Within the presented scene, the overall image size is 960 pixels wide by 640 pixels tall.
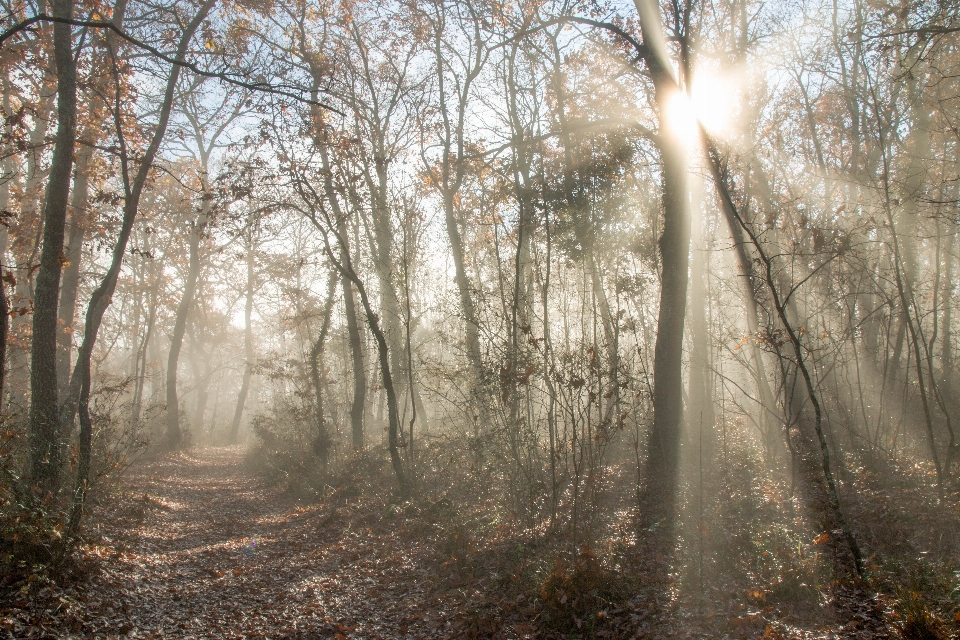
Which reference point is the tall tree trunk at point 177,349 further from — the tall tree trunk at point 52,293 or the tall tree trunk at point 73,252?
the tall tree trunk at point 52,293

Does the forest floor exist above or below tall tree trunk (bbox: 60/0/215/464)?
below

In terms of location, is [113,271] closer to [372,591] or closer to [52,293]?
[52,293]

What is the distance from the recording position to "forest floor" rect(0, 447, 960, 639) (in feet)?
15.3

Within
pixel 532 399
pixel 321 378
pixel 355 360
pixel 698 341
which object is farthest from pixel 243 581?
pixel 698 341

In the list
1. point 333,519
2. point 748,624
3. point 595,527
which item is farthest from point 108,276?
point 748,624

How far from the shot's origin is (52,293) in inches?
295

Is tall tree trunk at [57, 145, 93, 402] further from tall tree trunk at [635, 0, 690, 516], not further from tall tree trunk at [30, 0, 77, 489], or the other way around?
tall tree trunk at [635, 0, 690, 516]

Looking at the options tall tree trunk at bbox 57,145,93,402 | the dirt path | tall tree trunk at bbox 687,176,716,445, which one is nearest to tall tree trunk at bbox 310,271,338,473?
the dirt path

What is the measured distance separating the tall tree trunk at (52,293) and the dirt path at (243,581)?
52.1 inches

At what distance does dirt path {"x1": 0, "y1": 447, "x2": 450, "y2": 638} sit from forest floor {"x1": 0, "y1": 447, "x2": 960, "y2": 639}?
0.02 m

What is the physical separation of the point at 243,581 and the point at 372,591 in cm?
160

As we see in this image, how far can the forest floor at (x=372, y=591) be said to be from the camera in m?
4.66

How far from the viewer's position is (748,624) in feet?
15.0

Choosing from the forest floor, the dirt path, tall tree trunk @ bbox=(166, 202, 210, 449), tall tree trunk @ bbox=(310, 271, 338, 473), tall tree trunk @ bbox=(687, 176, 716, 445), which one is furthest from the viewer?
tall tree trunk @ bbox=(166, 202, 210, 449)
